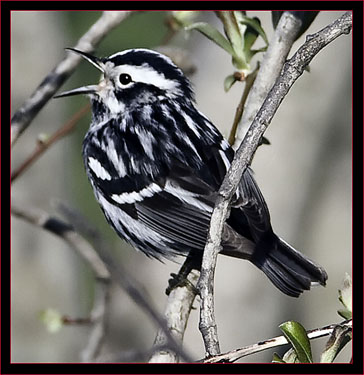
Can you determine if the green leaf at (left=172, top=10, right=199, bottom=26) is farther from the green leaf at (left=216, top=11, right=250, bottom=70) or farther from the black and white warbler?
the green leaf at (left=216, top=11, right=250, bottom=70)

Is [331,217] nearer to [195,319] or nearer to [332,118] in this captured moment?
[332,118]

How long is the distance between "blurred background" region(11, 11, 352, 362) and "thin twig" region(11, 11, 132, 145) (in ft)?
3.45

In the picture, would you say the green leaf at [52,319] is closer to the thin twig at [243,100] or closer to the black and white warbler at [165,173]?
the black and white warbler at [165,173]

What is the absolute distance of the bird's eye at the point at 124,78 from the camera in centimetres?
309

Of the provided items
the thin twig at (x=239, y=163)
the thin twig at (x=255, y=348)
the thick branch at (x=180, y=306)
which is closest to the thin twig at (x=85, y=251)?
the thick branch at (x=180, y=306)

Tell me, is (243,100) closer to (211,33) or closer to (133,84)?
(211,33)

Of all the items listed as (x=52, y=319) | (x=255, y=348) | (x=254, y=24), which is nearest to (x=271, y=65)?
(x=254, y=24)

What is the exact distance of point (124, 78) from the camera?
10.2ft

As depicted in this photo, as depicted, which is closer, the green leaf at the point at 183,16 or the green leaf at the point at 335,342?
the green leaf at the point at 335,342

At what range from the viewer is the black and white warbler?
8.52ft

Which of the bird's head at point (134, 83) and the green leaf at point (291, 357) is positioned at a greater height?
the bird's head at point (134, 83)

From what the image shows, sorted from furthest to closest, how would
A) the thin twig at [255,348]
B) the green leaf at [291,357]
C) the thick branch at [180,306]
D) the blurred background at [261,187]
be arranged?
the blurred background at [261,187], the thick branch at [180,306], the green leaf at [291,357], the thin twig at [255,348]

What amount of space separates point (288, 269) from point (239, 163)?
2.39 feet

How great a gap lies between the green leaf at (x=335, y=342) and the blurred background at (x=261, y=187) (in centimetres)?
210
